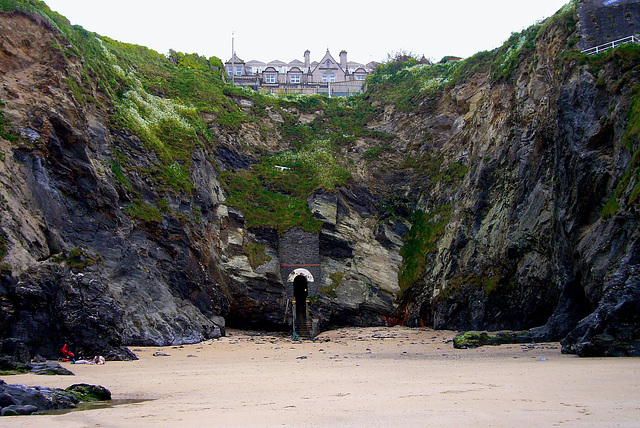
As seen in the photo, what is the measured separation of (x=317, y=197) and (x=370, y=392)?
1026 inches

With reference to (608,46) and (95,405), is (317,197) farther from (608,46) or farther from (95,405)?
(95,405)

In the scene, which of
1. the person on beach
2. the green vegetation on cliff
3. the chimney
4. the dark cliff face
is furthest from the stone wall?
the chimney

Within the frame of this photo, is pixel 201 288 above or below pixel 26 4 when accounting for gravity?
below

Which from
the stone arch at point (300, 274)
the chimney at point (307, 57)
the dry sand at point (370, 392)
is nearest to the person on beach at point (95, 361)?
the dry sand at point (370, 392)

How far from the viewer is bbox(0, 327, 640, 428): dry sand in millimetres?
5688

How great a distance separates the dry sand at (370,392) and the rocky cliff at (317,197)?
10.2 ft

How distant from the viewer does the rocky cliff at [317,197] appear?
1545 cm

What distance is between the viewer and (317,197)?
33.5 metres

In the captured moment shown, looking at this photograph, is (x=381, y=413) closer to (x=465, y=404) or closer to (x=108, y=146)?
(x=465, y=404)

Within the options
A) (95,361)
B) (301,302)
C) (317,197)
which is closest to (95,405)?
(95,361)

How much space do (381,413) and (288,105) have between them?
40.8 m

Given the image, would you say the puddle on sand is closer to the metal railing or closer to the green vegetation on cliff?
the metal railing

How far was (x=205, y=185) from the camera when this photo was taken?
2972 cm

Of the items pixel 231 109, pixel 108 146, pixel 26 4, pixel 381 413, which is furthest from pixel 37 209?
pixel 231 109
